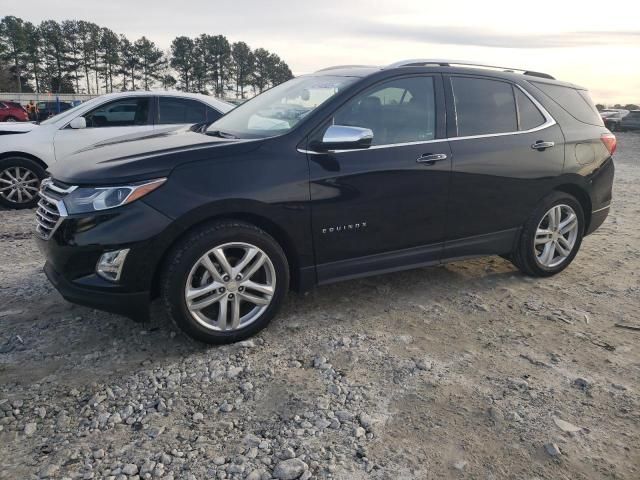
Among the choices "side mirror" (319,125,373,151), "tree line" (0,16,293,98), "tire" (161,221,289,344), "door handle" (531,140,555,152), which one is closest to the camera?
"tire" (161,221,289,344)

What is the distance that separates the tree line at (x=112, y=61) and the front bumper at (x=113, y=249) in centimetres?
6700

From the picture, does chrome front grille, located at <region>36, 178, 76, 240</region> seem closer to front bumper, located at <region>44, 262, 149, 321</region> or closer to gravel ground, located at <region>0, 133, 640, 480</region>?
front bumper, located at <region>44, 262, 149, 321</region>

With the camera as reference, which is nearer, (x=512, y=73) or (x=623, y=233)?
(x=512, y=73)

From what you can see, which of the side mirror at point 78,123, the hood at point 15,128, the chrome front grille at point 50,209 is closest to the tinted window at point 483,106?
the chrome front grille at point 50,209

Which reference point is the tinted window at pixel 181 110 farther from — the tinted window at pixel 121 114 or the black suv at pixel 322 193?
the black suv at pixel 322 193

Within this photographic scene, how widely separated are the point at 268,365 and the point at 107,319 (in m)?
1.32

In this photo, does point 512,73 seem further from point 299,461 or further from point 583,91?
point 299,461

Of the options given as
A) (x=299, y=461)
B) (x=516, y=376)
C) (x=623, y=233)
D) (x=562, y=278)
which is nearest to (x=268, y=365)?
(x=299, y=461)

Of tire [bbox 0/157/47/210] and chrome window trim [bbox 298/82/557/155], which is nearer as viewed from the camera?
chrome window trim [bbox 298/82/557/155]

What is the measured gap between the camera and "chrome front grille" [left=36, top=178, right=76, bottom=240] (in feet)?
10.4

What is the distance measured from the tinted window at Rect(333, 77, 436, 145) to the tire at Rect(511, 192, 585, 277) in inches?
52.6

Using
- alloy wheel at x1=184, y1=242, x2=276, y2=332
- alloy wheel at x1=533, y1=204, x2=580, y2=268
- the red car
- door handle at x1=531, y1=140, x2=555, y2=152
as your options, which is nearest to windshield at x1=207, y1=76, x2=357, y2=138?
alloy wheel at x1=184, y1=242, x2=276, y2=332

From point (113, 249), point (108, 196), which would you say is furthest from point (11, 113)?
point (113, 249)

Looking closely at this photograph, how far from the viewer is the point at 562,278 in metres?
4.83
